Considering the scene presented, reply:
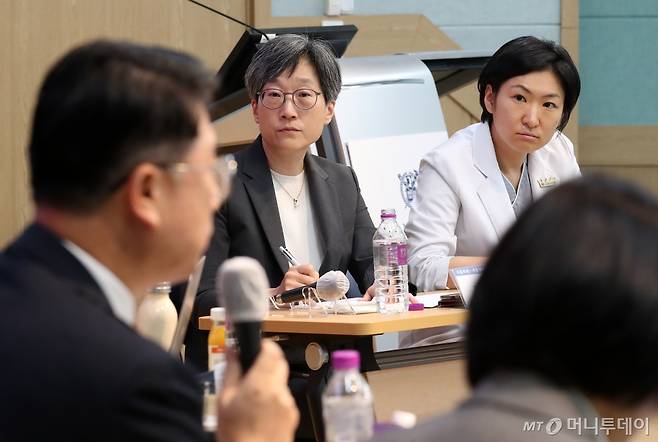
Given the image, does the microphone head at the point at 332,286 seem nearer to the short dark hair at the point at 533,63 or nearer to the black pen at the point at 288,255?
the black pen at the point at 288,255

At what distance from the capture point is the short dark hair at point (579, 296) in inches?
35.3

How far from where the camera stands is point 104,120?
1.15 meters

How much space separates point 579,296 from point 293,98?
7.98 ft

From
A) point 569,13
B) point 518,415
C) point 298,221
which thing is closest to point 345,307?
point 298,221

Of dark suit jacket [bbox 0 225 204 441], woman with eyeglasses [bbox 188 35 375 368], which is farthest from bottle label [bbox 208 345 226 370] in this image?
woman with eyeglasses [bbox 188 35 375 368]

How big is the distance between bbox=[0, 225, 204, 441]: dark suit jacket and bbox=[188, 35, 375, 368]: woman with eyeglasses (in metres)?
1.96

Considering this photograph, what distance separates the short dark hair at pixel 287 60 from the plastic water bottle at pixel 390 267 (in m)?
0.55

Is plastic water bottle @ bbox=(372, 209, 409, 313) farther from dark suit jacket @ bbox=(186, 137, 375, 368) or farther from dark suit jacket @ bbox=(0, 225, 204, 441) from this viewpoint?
dark suit jacket @ bbox=(0, 225, 204, 441)

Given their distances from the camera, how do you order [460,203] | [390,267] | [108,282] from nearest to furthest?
[108,282] < [390,267] < [460,203]

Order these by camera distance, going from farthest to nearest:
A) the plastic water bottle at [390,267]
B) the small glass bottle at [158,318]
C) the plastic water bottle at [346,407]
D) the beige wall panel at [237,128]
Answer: the beige wall panel at [237,128], the plastic water bottle at [390,267], the small glass bottle at [158,318], the plastic water bottle at [346,407]

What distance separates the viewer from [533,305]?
2.99ft

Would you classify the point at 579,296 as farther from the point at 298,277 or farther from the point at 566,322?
the point at 298,277

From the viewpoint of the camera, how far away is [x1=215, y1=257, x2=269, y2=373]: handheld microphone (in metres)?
1.22

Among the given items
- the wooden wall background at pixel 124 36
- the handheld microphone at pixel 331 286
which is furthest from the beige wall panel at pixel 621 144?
the handheld microphone at pixel 331 286
